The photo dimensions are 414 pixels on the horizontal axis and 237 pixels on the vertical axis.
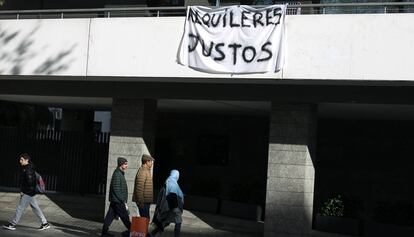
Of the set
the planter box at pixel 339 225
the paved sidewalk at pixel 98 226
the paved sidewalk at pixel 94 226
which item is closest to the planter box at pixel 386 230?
the planter box at pixel 339 225

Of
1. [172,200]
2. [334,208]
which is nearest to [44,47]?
[172,200]

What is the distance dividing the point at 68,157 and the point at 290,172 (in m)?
8.00

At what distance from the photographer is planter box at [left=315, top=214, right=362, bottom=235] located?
13.7m

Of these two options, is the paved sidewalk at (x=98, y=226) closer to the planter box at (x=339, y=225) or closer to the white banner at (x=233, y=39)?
the planter box at (x=339, y=225)

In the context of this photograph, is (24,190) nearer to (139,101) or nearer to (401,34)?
(139,101)

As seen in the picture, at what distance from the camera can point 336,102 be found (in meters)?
12.3

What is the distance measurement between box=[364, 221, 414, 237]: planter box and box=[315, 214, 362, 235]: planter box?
0.22 m

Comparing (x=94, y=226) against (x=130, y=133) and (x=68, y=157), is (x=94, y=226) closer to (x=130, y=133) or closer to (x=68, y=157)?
(x=130, y=133)

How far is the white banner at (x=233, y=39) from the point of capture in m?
11.8

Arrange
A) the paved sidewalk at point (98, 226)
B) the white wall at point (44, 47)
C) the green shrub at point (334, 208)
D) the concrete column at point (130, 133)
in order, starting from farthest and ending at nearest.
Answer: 1. the green shrub at point (334, 208)
2. the concrete column at point (130, 133)
3. the white wall at point (44, 47)
4. the paved sidewalk at point (98, 226)

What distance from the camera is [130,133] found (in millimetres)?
13953

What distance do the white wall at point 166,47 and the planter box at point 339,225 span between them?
158 inches

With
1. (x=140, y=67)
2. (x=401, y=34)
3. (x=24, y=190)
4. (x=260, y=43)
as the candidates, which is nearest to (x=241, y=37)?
(x=260, y=43)

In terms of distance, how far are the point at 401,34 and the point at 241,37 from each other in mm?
3091
